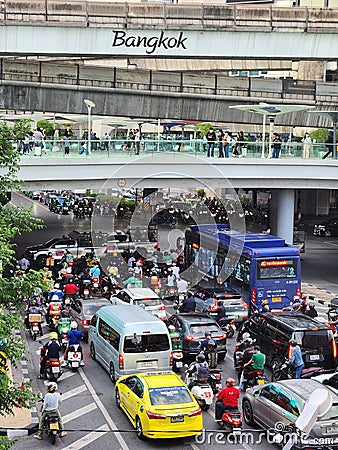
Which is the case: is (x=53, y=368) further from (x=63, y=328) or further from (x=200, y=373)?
(x=200, y=373)

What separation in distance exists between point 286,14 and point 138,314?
27461 mm

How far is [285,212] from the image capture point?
37.4 meters

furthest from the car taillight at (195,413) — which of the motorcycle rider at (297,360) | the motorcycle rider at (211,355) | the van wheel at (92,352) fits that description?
the van wheel at (92,352)

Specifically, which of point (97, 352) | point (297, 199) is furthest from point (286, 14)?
point (97, 352)

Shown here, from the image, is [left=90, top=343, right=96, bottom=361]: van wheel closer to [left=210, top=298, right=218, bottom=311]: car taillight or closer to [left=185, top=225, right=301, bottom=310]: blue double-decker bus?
[left=210, top=298, right=218, bottom=311]: car taillight

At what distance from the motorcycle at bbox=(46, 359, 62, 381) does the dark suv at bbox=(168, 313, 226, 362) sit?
3452mm

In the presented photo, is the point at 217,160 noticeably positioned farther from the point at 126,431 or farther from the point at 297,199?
the point at 297,199

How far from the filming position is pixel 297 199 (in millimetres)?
61469

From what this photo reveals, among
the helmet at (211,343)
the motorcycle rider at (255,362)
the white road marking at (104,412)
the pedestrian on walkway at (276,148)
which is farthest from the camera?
the pedestrian on walkway at (276,148)

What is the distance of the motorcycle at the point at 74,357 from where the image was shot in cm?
2098

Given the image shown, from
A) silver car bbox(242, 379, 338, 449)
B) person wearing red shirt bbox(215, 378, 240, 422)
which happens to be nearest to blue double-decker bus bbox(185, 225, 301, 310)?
silver car bbox(242, 379, 338, 449)

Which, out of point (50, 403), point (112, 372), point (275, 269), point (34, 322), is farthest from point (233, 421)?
point (275, 269)

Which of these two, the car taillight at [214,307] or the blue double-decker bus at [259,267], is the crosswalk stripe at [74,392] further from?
the blue double-decker bus at [259,267]

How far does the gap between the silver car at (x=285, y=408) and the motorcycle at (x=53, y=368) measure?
505 centimetres
